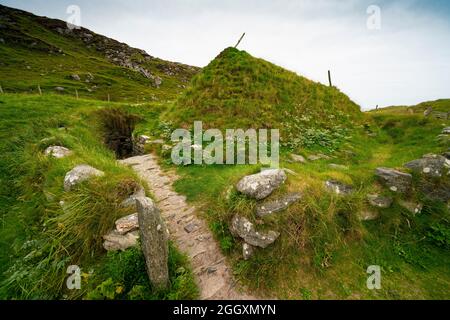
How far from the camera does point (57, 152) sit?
7844 millimetres

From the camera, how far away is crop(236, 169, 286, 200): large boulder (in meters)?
5.48

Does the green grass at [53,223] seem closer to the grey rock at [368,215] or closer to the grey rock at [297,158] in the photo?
the grey rock at [368,215]

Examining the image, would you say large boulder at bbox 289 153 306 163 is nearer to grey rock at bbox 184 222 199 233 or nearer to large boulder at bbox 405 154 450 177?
large boulder at bbox 405 154 450 177

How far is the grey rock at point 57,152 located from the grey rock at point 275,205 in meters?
7.10

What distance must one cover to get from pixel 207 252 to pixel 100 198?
292 cm

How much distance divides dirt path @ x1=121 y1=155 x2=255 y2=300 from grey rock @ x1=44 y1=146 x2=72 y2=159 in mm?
3140

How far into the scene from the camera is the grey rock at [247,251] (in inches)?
198

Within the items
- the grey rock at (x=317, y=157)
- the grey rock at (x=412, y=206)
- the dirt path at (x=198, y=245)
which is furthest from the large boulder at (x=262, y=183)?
the grey rock at (x=317, y=157)

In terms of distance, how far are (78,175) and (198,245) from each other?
3767 mm

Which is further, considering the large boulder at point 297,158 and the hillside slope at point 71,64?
the hillside slope at point 71,64

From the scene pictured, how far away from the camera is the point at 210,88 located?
1480 centimetres

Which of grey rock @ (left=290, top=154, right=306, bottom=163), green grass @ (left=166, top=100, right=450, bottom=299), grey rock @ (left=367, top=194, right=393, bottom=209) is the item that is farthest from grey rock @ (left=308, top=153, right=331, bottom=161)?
grey rock @ (left=367, top=194, right=393, bottom=209)

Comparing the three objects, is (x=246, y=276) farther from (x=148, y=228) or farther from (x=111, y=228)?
(x=111, y=228)
